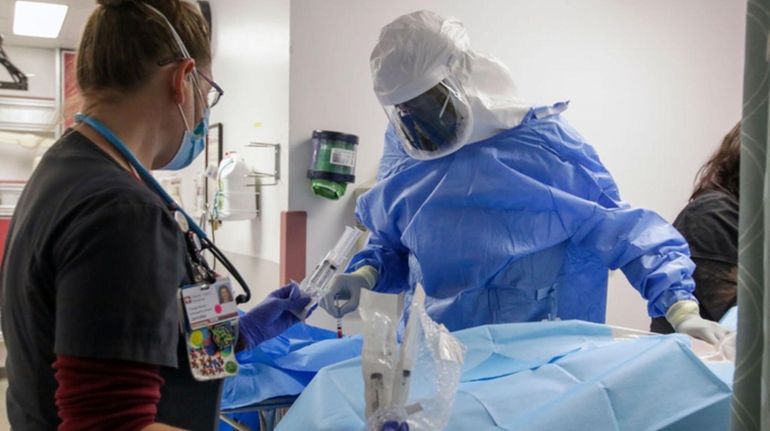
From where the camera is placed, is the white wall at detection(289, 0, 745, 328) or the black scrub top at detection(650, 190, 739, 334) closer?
the black scrub top at detection(650, 190, 739, 334)

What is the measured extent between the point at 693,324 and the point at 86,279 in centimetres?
110

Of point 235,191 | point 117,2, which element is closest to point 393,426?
point 117,2

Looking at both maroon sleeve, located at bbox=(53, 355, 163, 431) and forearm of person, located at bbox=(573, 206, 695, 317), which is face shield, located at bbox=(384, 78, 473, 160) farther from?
maroon sleeve, located at bbox=(53, 355, 163, 431)

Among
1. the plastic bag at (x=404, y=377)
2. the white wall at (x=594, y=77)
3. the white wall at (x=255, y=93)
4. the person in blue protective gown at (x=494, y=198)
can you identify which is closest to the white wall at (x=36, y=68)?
the white wall at (x=255, y=93)

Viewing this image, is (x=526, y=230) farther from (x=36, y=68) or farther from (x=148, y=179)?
(x=36, y=68)

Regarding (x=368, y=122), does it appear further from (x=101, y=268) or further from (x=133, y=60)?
(x=101, y=268)

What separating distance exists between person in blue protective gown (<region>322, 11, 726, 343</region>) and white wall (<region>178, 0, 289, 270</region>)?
906 millimetres

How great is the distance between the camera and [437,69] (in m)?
1.49

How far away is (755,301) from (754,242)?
1.7 inches

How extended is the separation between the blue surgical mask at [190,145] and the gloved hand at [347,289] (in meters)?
0.72

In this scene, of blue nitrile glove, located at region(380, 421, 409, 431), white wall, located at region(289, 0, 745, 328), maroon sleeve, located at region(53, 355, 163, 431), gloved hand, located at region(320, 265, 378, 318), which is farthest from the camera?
white wall, located at region(289, 0, 745, 328)

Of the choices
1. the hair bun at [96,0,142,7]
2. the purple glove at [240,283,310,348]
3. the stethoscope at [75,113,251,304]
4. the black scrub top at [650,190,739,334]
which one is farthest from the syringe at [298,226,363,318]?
the black scrub top at [650,190,739,334]

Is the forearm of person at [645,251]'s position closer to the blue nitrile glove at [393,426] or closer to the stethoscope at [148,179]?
the blue nitrile glove at [393,426]

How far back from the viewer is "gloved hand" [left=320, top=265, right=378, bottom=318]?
1711 mm
